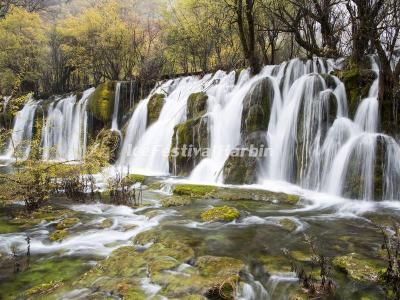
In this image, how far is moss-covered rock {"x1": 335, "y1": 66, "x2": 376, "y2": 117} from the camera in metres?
11.7

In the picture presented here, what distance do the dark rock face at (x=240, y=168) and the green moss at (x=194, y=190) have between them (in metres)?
1.17

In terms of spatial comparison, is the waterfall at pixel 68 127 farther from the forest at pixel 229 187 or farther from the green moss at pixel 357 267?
the green moss at pixel 357 267

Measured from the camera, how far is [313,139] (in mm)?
11492

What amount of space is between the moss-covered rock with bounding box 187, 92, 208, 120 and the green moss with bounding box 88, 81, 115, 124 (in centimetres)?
758

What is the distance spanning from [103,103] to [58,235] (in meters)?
16.3

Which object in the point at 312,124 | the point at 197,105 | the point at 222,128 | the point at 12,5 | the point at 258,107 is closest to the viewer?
the point at 312,124

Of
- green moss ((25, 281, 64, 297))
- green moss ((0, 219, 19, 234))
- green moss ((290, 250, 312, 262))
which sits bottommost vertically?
green moss ((25, 281, 64, 297))

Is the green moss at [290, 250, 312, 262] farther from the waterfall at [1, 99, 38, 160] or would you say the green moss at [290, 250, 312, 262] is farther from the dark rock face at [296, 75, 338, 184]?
the waterfall at [1, 99, 38, 160]

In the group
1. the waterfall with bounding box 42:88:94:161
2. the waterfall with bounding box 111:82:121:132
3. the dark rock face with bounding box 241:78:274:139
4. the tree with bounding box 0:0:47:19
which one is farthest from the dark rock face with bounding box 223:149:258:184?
the waterfall with bounding box 42:88:94:161

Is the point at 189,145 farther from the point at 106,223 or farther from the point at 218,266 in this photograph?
the point at 218,266

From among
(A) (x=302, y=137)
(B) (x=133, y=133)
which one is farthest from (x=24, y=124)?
(A) (x=302, y=137)

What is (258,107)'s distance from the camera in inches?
530

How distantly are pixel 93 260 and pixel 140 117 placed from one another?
14.4 m

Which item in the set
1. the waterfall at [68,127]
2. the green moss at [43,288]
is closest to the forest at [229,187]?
the green moss at [43,288]
